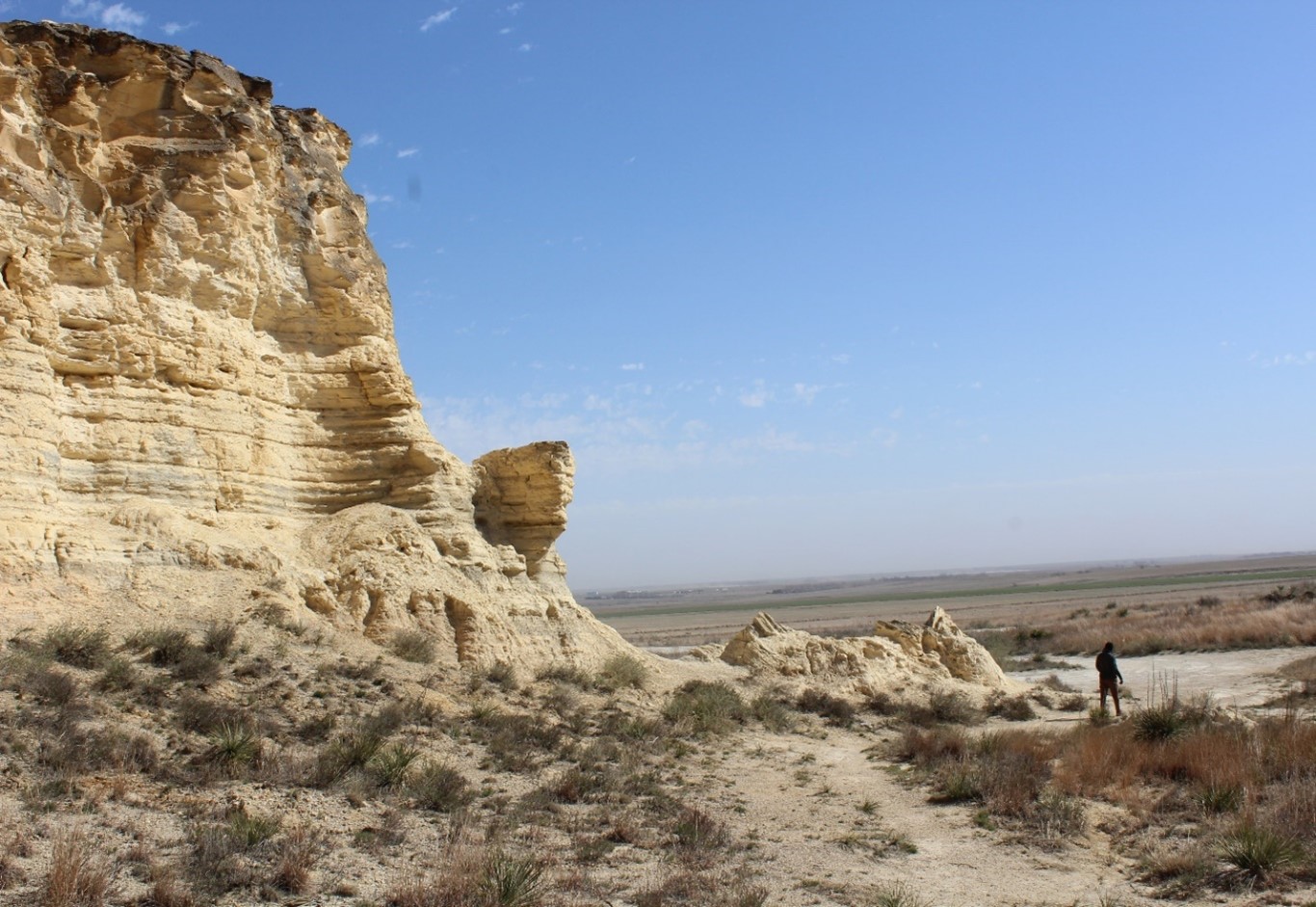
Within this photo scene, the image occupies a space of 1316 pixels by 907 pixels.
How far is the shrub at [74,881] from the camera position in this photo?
5.60m

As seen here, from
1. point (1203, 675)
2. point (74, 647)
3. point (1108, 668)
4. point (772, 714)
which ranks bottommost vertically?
point (1203, 675)

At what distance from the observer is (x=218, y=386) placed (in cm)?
1398

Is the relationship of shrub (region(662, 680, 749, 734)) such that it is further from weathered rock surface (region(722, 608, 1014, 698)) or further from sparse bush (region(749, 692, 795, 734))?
weathered rock surface (region(722, 608, 1014, 698))

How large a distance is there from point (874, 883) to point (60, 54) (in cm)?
1547

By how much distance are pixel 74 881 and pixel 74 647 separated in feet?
17.6

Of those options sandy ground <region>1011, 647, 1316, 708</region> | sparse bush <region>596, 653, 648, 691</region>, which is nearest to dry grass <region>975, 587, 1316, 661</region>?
sandy ground <region>1011, 647, 1316, 708</region>

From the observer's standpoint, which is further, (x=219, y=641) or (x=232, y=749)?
(x=219, y=641)

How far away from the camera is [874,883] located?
769cm

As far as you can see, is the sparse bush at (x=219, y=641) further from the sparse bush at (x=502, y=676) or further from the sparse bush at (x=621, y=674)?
the sparse bush at (x=621, y=674)

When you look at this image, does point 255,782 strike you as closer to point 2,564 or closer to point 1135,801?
point 2,564

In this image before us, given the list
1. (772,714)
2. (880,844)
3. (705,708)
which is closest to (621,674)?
(705,708)

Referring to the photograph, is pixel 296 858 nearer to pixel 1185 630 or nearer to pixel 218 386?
pixel 218 386

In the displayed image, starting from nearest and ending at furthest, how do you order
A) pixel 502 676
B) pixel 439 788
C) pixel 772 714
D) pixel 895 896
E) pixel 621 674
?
pixel 895 896 < pixel 439 788 < pixel 502 676 < pixel 772 714 < pixel 621 674

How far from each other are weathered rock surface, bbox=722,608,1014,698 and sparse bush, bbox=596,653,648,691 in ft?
10.9
